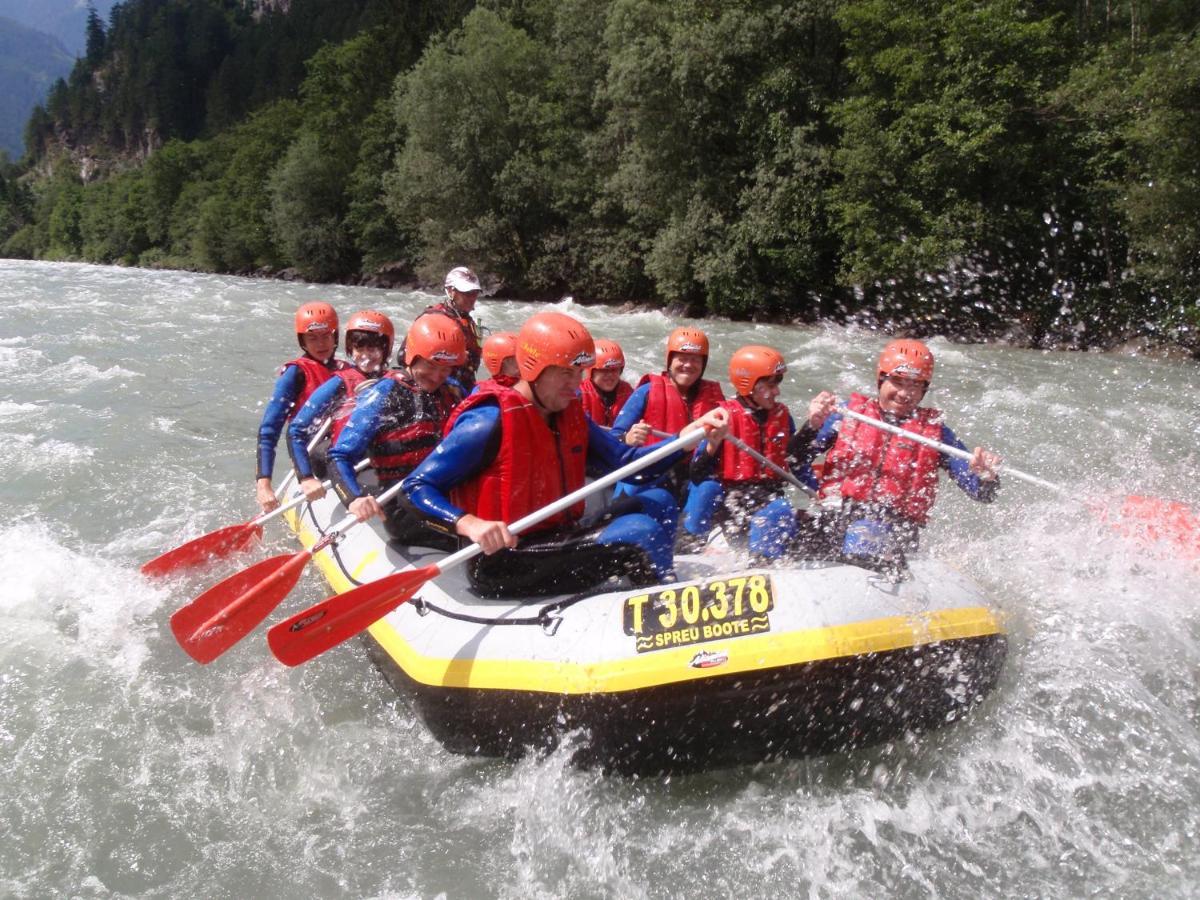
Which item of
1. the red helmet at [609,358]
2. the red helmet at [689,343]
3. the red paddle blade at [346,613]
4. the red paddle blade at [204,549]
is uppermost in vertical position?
the red helmet at [689,343]

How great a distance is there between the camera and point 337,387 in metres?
4.86

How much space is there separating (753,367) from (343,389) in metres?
2.34

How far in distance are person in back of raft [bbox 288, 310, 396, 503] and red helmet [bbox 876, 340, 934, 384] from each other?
2.68m

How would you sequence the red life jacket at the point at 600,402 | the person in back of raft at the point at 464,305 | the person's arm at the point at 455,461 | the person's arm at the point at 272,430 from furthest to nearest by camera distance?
1. the person in back of raft at the point at 464,305
2. the person's arm at the point at 272,430
3. the red life jacket at the point at 600,402
4. the person's arm at the point at 455,461

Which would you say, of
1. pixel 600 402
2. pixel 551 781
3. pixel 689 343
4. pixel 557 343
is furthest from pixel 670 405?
pixel 551 781

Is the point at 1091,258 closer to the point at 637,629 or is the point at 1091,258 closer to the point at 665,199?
the point at 665,199

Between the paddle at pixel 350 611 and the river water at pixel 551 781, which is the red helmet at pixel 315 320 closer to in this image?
the river water at pixel 551 781

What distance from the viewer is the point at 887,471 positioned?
3688 millimetres

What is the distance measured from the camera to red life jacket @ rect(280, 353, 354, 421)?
5285 millimetres

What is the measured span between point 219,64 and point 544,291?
300ft

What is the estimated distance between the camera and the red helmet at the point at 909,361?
3697 mm

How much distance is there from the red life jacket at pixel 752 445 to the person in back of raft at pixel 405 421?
1.38 m

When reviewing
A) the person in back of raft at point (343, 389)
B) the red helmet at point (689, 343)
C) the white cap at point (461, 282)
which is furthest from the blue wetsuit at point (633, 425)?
the white cap at point (461, 282)

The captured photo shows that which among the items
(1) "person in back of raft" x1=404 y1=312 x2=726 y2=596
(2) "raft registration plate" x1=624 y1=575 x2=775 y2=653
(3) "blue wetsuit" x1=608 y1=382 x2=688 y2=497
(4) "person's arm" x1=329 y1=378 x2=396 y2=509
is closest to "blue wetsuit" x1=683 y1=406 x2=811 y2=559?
(3) "blue wetsuit" x1=608 y1=382 x2=688 y2=497
